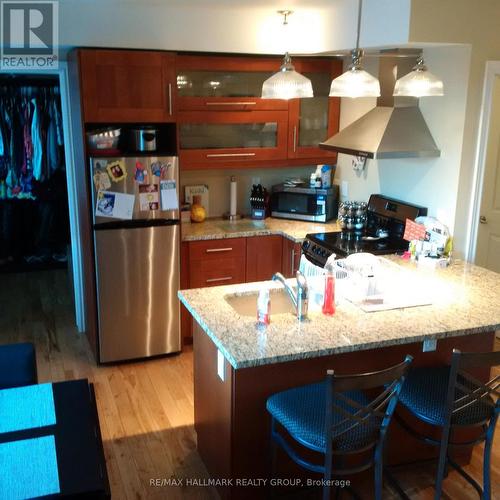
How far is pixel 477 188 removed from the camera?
3826mm

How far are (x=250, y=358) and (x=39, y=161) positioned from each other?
13.6ft

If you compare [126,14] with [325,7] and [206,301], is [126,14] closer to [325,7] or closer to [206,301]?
[325,7]

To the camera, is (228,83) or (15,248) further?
(15,248)

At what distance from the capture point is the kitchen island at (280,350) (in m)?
2.52

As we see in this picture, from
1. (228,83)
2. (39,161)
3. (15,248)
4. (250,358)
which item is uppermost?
(228,83)

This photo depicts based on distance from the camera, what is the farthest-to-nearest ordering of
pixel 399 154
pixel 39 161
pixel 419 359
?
pixel 39 161 → pixel 399 154 → pixel 419 359

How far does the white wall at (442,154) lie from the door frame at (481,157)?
5.0 inches

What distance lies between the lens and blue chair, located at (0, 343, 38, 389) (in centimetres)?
262

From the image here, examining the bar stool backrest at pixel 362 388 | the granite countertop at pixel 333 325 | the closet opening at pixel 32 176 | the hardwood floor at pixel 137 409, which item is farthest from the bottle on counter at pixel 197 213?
the bar stool backrest at pixel 362 388

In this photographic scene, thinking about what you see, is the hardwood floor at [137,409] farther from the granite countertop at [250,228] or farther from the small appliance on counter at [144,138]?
the small appliance on counter at [144,138]

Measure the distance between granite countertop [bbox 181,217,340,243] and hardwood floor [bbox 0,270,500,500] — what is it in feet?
2.97

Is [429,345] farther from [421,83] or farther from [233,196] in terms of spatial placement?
[233,196]

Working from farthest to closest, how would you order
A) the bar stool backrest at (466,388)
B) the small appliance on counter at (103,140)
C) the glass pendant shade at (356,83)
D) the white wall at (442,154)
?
the small appliance on counter at (103,140), the white wall at (442,154), the glass pendant shade at (356,83), the bar stool backrest at (466,388)

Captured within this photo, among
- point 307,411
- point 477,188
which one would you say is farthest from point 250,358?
point 477,188
